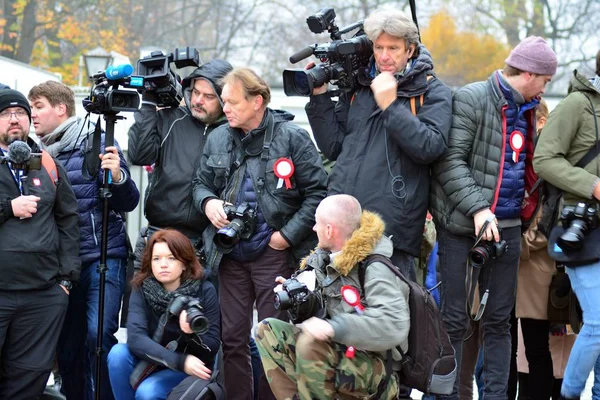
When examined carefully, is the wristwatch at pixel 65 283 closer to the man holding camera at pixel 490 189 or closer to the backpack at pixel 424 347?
the backpack at pixel 424 347

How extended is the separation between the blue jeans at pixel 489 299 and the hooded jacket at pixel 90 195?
71.7 inches

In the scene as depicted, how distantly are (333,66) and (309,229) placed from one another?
918 mm

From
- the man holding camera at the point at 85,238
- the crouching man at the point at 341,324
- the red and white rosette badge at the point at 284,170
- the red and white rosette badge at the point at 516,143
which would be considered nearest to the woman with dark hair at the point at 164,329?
the man holding camera at the point at 85,238

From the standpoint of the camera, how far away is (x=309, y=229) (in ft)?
18.4

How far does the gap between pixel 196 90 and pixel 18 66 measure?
5026mm

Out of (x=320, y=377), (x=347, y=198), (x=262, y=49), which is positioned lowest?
(x=262, y=49)

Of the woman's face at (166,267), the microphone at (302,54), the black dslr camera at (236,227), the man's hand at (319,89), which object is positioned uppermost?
the microphone at (302,54)

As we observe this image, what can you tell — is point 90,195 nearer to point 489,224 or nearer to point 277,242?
point 277,242

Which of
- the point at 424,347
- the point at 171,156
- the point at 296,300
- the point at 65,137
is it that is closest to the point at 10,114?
the point at 65,137

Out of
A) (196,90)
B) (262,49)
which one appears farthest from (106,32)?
(196,90)

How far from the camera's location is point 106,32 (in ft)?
89.9

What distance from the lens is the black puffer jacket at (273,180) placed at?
5.62 m

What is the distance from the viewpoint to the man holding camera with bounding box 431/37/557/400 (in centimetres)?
520

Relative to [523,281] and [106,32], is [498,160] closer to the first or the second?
[523,281]
